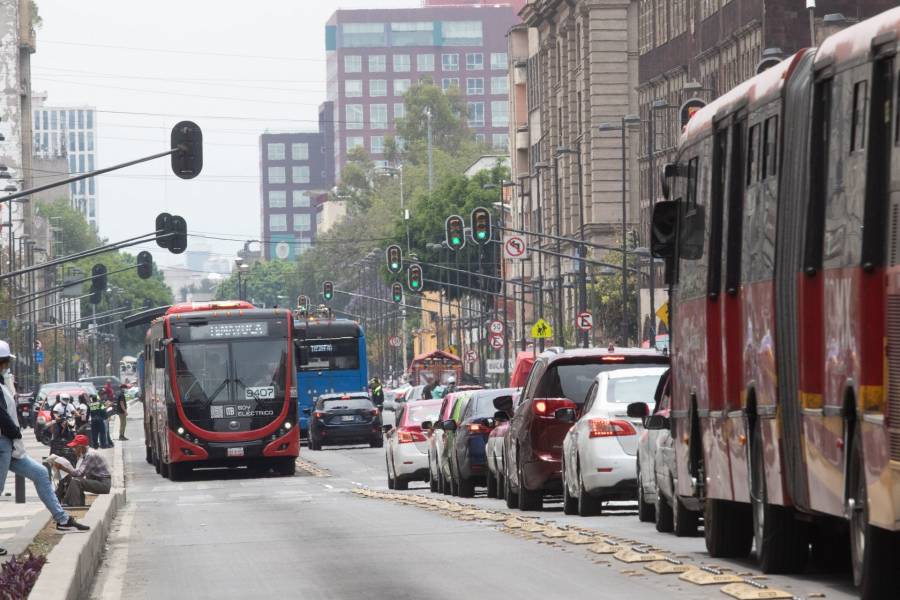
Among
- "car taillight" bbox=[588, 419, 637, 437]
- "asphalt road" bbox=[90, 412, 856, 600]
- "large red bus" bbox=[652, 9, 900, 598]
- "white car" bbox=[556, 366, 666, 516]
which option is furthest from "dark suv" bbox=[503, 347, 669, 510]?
"large red bus" bbox=[652, 9, 900, 598]

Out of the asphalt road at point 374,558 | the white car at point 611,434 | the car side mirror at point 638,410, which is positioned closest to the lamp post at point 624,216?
the asphalt road at point 374,558

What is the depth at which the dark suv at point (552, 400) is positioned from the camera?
2464 centimetres

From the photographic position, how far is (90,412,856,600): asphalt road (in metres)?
14.9

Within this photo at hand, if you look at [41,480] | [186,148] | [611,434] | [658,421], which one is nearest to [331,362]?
[186,148]

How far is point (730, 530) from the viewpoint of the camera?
54.7 feet

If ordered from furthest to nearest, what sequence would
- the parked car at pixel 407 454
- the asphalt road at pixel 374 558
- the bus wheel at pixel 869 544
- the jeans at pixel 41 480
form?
1. the parked car at pixel 407 454
2. the jeans at pixel 41 480
3. the asphalt road at pixel 374 558
4. the bus wheel at pixel 869 544

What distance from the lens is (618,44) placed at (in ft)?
324

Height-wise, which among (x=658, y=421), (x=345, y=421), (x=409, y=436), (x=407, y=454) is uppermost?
(x=658, y=421)

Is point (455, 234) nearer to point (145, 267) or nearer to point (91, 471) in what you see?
point (145, 267)

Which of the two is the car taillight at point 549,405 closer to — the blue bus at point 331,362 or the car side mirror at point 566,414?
the car side mirror at point 566,414

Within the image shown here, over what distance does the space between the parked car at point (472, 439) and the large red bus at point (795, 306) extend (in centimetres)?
1291

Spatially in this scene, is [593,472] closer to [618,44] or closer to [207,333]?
[207,333]

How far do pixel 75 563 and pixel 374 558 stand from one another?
3.44m

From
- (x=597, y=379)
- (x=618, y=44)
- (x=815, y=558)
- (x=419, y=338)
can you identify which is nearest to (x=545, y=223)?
(x=618, y=44)
